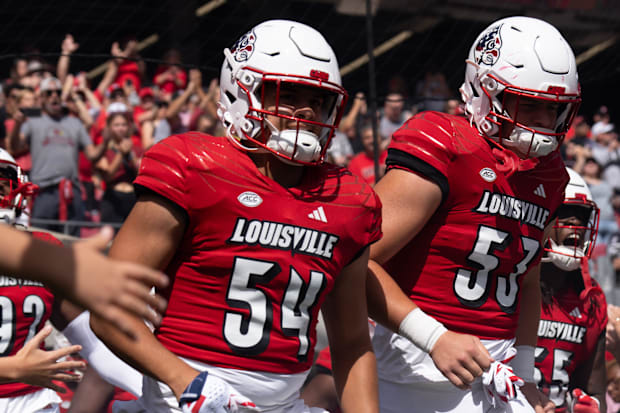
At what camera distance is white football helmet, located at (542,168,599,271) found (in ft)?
12.9

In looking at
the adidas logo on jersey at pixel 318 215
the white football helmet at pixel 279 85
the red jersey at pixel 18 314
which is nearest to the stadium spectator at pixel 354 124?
the red jersey at pixel 18 314

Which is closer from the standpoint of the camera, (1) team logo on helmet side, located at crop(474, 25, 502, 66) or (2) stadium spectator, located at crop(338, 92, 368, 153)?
(1) team logo on helmet side, located at crop(474, 25, 502, 66)

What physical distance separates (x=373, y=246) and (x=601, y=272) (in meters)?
4.42

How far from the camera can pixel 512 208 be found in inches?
113

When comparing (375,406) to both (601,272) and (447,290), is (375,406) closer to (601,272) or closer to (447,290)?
(447,290)

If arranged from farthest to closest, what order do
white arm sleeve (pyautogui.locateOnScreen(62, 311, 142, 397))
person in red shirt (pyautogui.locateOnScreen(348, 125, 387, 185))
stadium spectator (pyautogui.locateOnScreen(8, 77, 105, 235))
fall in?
person in red shirt (pyautogui.locateOnScreen(348, 125, 387, 185)) < stadium spectator (pyautogui.locateOnScreen(8, 77, 105, 235)) < white arm sleeve (pyautogui.locateOnScreen(62, 311, 142, 397))

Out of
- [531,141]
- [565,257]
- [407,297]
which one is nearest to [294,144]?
[407,297]

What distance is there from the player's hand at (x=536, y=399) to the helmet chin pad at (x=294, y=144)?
1.36 meters

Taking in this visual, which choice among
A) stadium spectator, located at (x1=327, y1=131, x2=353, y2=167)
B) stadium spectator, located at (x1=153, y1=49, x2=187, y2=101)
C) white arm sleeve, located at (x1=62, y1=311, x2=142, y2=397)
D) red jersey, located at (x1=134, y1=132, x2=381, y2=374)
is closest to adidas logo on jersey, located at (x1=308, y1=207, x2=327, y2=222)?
red jersey, located at (x1=134, y1=132, x2=381, y2=374)

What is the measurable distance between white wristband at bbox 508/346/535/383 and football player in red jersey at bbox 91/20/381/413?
925mm

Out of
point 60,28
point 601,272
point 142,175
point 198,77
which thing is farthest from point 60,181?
point 142,175

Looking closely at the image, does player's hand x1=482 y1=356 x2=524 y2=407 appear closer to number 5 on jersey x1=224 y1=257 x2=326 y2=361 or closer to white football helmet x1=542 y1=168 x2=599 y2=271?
number 5 on jersey x1=224 y1=257 x2=326 y2=361

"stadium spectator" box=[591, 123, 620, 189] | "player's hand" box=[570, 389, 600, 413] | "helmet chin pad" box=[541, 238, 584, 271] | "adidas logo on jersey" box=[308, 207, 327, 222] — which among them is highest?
"adidas logo on jersey" box=[308, 207, 327, 222]

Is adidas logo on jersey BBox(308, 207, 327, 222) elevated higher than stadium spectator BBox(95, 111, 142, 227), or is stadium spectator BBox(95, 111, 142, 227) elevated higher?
adidas logo on jersey BBox(308, 207, 327, 222)
